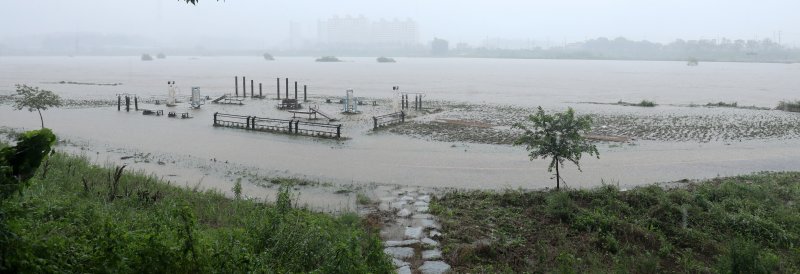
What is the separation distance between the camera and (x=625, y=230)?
364 inches

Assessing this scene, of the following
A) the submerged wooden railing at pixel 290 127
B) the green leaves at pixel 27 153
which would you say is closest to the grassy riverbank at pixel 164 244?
the green leaves at pixel 27 153

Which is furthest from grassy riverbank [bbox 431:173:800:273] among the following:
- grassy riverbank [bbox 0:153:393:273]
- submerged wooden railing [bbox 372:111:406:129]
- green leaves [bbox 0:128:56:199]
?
submerged wooden railing [bbox 372:111:406:129]

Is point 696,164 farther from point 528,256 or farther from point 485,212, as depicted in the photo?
point 528,256

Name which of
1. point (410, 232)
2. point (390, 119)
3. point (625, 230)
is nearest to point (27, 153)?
point (410, 232)

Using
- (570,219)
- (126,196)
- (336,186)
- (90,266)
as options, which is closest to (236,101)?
(336,186)

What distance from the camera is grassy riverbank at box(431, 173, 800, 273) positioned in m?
7.93

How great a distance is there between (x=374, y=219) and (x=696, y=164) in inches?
480

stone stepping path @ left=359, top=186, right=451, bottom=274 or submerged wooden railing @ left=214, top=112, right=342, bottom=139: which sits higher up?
submerged wooden railing @ left=214, top=112, right=342, bottom=139

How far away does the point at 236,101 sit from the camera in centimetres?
3997

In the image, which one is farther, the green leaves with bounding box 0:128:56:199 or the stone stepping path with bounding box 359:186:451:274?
the stone stepping path with bounding box 359:186:451:274

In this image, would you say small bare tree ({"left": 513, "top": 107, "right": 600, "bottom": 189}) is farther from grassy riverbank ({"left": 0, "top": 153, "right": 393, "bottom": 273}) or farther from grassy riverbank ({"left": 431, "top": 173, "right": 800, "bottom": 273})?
grassy riverbank ({"left": 0, "top": 153, "right": 393, "bottom": 273})

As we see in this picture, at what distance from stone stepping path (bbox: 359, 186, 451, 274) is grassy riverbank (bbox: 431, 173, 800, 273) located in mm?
231

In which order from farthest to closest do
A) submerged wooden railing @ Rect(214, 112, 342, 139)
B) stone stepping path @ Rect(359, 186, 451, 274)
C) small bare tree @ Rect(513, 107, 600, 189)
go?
submerged wooden railing @ Rect(214, 112, 342, 139)
small bare tree @ Rect(513, 107, 600, 189)
stone stepping path @ Rect(359, 186, 451, 274)

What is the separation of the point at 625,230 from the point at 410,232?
3.35 m
